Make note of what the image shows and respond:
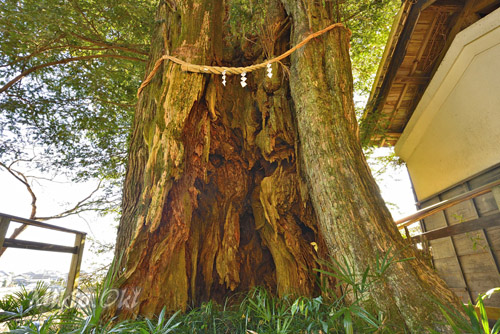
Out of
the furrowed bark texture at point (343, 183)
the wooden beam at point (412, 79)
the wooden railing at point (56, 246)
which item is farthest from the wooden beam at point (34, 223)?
the wooden beam at point (412, 79)

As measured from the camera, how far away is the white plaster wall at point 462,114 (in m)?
2.91

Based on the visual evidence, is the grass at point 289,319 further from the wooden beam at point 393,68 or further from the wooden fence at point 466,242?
the wooden beam at point 393,68

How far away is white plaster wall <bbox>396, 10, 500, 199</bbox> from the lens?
2.91 m

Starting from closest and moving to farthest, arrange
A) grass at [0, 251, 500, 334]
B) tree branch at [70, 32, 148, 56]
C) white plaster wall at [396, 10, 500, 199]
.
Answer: grass at [0, 251, 500, 334]
white plaster wall at [396, 10, 500, 199]
tree branch at [70, 32, 148, 56]

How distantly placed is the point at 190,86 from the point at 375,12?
345cm

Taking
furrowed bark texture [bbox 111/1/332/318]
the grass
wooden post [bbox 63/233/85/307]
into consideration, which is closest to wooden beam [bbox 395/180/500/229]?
the grass

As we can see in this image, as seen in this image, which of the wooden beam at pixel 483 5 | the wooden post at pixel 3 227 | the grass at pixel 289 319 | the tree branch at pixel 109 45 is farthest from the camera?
the tree branch at pixel 109 45

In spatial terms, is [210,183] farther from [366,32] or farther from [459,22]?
[366,32]

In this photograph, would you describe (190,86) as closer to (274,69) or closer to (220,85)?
(220,85)

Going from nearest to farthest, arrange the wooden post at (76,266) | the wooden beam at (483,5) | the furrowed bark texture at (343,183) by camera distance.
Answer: the furrowed bark texture at (343,183)
the wooden beam at (483,5)
the wooden post at (76,266)

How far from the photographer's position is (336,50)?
2443 mm

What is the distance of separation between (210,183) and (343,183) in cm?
127

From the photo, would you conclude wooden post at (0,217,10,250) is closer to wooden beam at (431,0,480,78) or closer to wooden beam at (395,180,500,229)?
wooden beam at (395,180,500,229)

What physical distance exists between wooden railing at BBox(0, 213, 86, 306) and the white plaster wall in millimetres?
4277
